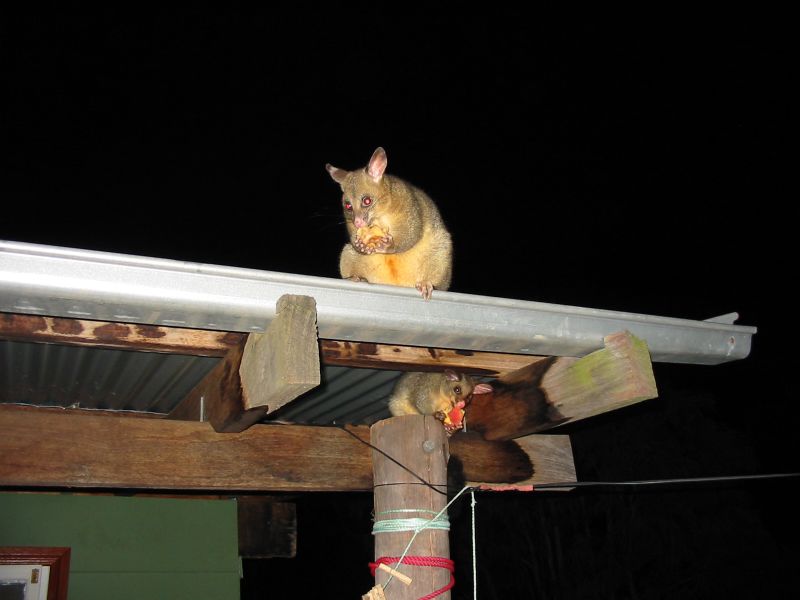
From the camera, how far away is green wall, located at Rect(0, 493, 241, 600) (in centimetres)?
456

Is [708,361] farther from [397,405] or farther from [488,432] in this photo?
[397,405]

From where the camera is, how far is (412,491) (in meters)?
2.83

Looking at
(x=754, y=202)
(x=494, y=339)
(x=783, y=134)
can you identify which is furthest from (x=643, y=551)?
(x=494, y=339)

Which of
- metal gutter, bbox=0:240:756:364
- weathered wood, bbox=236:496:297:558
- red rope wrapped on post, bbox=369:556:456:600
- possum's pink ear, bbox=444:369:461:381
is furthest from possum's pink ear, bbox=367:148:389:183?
weathered wood, bbox=236:496:297:558

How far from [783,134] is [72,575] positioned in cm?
952

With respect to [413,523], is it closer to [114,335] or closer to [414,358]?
[414,358]

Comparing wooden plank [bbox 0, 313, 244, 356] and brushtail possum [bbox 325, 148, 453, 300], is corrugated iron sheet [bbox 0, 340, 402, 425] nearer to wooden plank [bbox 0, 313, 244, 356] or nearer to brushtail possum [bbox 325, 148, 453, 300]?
wooden plank [bbox 0, 313, 244, 356]

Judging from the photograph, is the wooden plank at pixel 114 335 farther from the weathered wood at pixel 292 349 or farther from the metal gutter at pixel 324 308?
the weathered wood at pixel 292 349

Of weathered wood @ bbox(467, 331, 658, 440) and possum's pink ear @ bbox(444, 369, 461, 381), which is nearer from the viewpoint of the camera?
weathered wood @ bbox(467, 331, 658, 440)

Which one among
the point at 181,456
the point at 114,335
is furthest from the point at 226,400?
the point at 114,335

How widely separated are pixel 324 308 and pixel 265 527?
422 centimetres

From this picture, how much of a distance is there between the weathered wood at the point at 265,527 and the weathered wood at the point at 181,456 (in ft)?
9.15

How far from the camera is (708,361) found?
9.20 ft

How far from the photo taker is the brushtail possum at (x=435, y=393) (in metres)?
3.53
